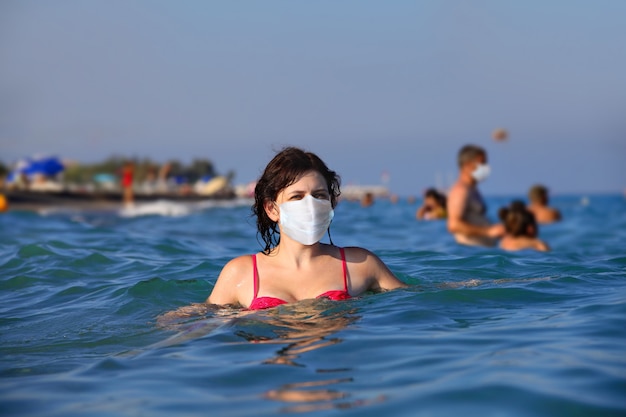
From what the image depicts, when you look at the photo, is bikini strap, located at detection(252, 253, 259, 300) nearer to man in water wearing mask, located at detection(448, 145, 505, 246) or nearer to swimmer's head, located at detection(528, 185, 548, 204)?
man in water wearing mask, located at detection(448, 145, 505, 246)

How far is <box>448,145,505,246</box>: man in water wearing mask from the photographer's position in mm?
11320

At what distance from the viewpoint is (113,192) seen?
5062cm

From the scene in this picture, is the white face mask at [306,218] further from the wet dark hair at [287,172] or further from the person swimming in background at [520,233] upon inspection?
the person swimming in background at [520,233]

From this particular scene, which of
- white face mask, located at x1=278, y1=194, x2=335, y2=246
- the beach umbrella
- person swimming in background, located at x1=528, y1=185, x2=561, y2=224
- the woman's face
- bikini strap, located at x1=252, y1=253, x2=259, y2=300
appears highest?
the beach umbrella

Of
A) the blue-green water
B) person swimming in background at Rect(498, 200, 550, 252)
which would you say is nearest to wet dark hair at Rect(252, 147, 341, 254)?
the blue-green water

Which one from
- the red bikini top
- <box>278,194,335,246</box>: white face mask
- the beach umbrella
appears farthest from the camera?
the beach umbrella

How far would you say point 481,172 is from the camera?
11.4 metres

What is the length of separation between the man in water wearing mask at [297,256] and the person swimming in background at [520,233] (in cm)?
556

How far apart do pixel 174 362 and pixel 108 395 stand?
0.61 metres

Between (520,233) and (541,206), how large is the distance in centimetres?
727

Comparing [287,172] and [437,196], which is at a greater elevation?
[287,172]

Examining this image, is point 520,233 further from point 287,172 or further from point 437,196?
point 437,196

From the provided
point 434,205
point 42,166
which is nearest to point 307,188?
point 434,205

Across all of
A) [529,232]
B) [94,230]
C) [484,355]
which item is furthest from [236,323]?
[94,230]
